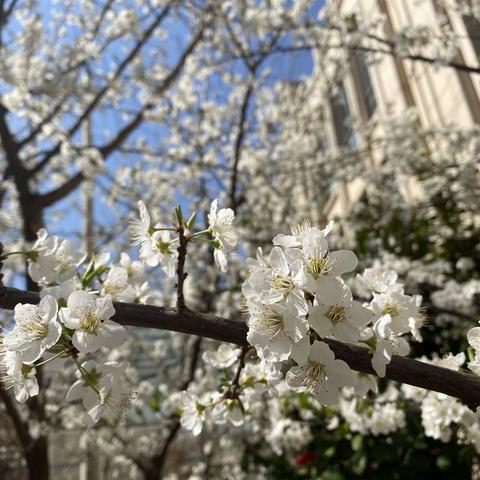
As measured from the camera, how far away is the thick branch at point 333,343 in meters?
0.88

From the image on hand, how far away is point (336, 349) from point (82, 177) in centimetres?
551

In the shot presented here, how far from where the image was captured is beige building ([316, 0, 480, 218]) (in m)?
5.37

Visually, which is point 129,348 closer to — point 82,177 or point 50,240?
point 82,177

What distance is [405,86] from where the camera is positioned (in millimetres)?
7227

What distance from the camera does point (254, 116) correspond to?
27.7 feet

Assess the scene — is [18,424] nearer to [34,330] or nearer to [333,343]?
[34,330]

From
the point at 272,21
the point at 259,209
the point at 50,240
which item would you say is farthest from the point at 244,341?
the point at 259,209

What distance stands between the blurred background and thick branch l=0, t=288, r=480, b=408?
162cm

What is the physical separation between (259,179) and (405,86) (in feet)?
9.25

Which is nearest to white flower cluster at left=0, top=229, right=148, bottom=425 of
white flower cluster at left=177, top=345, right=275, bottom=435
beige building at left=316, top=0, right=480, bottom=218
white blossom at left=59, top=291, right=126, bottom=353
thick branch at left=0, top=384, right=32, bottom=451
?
white blossom at left=59, top=291, right=126, bottom=353

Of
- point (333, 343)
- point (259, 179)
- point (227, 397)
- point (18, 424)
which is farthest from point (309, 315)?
point (259, 179)

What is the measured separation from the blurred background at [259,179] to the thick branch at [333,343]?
1623mm

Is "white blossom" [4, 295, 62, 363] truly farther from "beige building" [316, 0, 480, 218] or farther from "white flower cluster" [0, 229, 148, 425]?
"beige building" [316, 0, 480, 218]

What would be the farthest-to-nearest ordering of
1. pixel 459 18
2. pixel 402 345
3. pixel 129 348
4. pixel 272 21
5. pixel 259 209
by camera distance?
pixel 259 209 < pixel 129 348 < pixel 272 21 < pixel 459 18 < pixel 402 345
